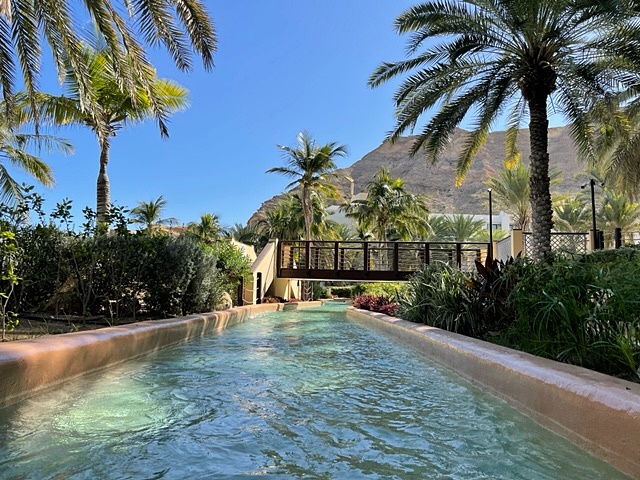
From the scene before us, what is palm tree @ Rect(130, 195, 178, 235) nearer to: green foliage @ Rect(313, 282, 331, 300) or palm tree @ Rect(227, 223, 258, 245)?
palm tree @ Rect(227, 223, 258, 245)

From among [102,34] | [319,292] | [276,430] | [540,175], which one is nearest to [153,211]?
[319,292]

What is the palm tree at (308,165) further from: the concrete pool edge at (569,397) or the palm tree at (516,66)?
the concrete pool edge at (569,397)

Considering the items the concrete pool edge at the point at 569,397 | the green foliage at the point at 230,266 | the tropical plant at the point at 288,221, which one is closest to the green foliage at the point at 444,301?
the concrete pool edge at the point at 569,397

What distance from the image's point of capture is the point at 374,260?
22.0 m

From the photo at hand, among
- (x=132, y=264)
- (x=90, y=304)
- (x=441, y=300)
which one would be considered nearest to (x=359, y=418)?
(x=441, y=300)

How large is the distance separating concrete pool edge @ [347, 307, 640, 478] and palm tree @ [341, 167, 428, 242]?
25.7 metres

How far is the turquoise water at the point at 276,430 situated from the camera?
228 cm

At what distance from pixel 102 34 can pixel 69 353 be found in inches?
215

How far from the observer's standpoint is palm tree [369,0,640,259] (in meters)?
8.84

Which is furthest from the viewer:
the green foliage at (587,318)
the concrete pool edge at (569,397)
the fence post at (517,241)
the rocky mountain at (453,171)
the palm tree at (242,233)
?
the rocky mountain at (453,171)

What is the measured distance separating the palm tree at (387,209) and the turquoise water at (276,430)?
83.7 ft

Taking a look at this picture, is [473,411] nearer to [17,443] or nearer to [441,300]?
[17,443]

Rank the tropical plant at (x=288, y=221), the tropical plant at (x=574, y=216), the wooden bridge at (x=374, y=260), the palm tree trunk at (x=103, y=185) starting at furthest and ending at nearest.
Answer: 1. the tropical plant at (x=574, y=216)
2. the tropical plant at (x=288, y=221)
3. the wooden bridge at (x=374, y=260)
4. the palm tree trunk at (x=103, y=185)

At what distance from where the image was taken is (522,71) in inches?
380
